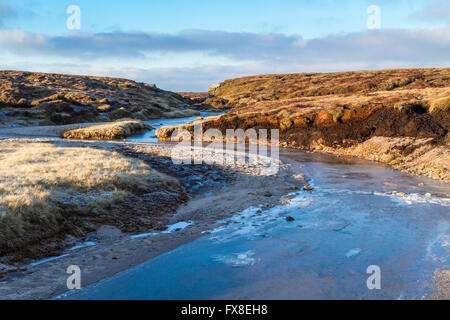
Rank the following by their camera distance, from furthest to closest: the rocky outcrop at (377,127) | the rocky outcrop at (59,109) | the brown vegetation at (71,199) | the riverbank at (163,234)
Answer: the rocky outcrop at (59,109) < the rocky outcrop at (377,127) < the brown vegetation at (71,199) < the riverbank at (163,234)

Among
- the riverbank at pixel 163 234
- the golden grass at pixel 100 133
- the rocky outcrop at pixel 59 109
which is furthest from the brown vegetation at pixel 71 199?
the rocky outcrop at pixel 59 109

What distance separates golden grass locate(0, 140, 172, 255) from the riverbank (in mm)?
881

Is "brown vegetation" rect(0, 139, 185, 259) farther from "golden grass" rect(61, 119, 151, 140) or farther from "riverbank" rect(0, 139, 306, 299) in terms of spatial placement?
"golden grass" rect(61, 119, 151, 140)

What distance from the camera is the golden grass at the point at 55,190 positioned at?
7934 mm

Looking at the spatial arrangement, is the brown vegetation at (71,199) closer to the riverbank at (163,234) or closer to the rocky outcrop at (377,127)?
the riverbank at (163,234)

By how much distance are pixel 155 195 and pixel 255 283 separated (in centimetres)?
701

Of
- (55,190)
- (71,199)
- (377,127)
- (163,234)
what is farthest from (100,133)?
(163,234)

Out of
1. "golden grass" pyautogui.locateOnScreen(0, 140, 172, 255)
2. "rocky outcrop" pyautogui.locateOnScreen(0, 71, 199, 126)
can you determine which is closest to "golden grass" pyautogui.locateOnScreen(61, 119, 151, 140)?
"rocky outcrop" pyautogui.locateOnScreen(0, 71, 199, 126)

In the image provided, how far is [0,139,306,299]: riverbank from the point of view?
6.36m

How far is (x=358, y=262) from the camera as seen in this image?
7.30 meters

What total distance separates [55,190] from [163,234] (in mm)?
4012

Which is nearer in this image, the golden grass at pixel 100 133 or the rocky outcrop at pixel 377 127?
the rocky outcrop at pixel 377 127

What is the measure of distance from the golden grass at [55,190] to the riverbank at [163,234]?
2.89ft
